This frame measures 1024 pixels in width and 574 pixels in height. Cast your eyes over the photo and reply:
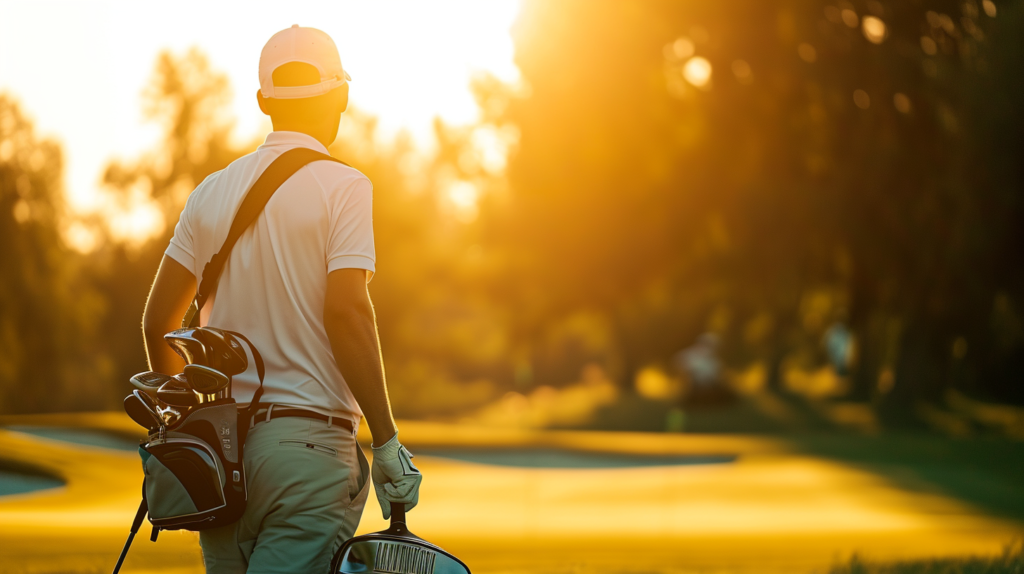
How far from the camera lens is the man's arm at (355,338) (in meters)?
2.47

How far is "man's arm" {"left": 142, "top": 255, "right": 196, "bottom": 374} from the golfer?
0.57ft

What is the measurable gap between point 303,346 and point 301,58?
723 millimetres

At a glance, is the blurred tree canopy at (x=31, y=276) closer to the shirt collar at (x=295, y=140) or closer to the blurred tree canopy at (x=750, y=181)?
the blurred tree canopy at (x=750, y=181)

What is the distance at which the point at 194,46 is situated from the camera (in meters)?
45.7

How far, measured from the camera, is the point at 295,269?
255cm

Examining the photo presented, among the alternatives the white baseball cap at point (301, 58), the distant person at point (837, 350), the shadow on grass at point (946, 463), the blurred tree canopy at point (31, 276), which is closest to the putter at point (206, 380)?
the white baseball cap at point (301, 58)

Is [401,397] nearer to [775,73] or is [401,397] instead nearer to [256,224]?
[775,73]

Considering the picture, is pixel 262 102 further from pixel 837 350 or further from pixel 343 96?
pixel 837 350

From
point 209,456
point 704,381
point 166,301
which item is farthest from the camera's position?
point 704,381

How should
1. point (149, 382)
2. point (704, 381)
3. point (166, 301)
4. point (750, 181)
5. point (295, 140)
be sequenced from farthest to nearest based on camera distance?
point (704, 381) → point (750, 181) → point (166, 301) → point (295, 140) → point (149, 382)

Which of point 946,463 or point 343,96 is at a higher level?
point 343,96

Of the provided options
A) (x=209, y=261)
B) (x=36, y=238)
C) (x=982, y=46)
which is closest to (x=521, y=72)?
(x=982, y=46)

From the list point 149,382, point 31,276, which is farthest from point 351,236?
point 31,276

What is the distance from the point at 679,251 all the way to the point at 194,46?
1173 inches
